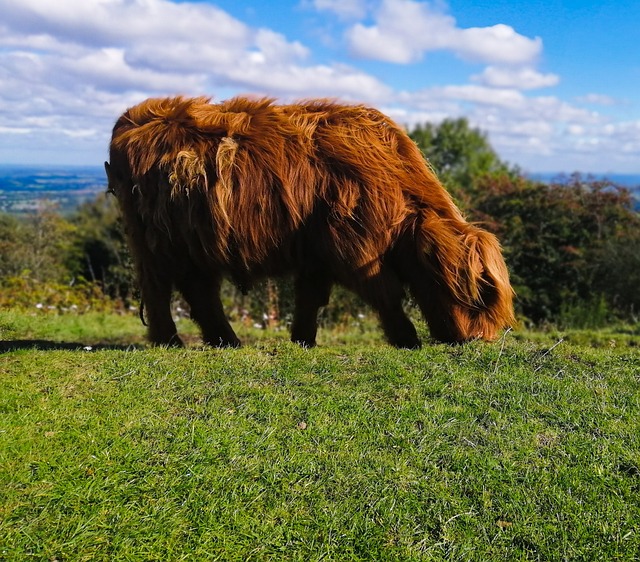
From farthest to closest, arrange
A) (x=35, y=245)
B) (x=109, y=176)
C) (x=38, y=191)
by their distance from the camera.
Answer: (x=38, y=191), (x=35, y=245), (x=109, y=176)

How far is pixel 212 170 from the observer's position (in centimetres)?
477

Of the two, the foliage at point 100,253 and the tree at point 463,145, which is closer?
the foliage at point 100,253

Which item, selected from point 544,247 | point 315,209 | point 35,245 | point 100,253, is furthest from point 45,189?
point 315,209

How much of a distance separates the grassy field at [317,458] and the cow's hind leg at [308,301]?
3.60 feet

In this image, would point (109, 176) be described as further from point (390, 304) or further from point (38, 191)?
point (38, 191)

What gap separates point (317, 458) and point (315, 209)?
7.22ft

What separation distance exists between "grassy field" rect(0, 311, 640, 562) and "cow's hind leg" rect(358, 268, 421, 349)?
0.56m

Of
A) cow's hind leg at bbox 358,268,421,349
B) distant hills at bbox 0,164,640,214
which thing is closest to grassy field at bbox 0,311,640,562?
cow's hind leg at bbox 358,268,421,349

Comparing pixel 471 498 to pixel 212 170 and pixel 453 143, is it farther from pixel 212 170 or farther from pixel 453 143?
pixel 453 143

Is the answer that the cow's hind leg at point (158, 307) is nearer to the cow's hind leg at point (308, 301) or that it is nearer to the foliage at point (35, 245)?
the cow's hind leg at point (308, 301)

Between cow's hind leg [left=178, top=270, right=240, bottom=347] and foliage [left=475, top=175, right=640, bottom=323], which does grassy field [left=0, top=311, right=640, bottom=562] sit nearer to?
cow's hind leg [left=178, top=270, right=240, bottom=347]

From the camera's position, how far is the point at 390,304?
4.80 metres

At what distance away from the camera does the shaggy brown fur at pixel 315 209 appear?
181 inches

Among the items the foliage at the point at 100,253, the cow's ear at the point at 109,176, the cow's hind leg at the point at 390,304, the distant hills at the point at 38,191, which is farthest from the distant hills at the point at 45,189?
the cow's hind leg at the point at 390,304
